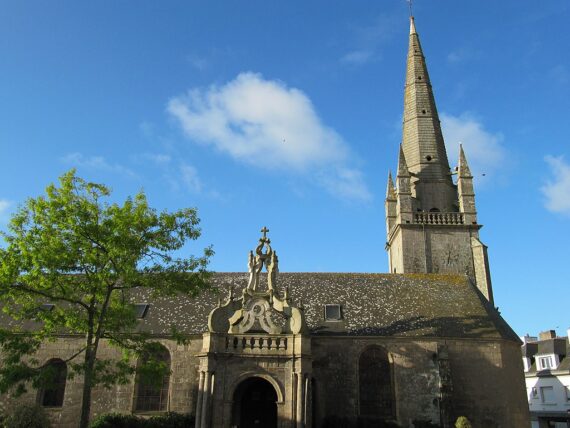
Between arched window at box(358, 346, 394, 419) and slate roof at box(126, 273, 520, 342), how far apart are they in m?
1.06

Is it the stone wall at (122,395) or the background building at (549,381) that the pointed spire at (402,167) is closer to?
the stone wall at (122,395)

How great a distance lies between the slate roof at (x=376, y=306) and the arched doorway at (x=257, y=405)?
346cm

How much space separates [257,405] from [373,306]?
767 centimetres

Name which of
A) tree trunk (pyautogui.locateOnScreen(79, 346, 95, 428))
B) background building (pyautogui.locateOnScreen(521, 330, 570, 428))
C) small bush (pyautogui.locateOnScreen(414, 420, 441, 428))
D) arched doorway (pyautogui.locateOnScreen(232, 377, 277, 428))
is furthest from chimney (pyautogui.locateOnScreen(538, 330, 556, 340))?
tree trunk (pyautogui.locateOnScreen(79, 346, 95, 428))

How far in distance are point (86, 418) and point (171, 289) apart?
501cm

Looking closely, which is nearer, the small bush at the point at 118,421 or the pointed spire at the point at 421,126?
the small bush at the point at 118,421

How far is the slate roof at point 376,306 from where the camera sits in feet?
80.6

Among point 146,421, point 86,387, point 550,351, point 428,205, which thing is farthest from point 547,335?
point 86,387

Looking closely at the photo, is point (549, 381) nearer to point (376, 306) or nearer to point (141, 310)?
point (376, 306)

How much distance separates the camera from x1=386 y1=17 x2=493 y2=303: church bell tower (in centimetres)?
3253

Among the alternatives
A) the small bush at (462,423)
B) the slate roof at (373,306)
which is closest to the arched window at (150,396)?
the slate roof at (373,306)

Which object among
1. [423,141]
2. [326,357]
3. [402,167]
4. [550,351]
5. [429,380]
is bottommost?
[429,380]

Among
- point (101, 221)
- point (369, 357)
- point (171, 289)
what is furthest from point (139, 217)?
point (369, 357)

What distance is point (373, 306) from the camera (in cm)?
2634
